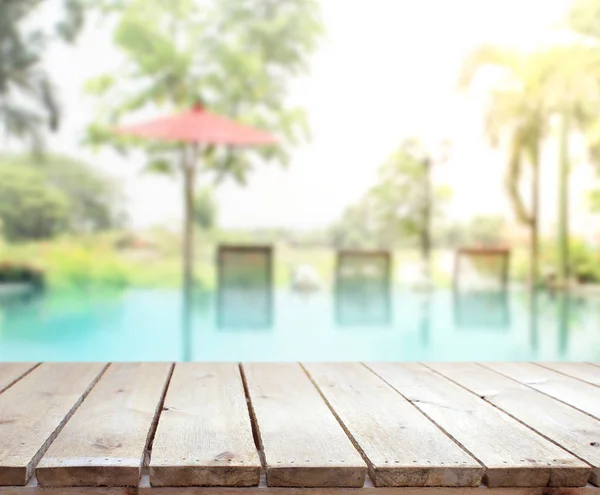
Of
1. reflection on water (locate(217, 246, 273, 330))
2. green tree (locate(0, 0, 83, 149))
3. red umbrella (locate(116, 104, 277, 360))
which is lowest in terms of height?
reflection on water (locate(217, 246, 273, 330))

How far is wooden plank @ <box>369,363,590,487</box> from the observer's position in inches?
50.0

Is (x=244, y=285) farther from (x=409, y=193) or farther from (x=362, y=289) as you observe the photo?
(x=409, y=193)

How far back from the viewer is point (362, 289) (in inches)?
400

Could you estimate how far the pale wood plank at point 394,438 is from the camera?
125cm

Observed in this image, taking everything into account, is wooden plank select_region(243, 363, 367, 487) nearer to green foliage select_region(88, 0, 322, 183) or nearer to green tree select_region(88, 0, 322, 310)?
green tree select_region(88, 0, 322, 310)

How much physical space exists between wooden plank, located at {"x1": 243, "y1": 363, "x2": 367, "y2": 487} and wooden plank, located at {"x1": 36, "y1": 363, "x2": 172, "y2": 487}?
8.1 inches

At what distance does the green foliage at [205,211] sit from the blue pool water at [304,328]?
1.11m

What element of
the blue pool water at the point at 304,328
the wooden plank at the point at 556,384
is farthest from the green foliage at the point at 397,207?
the wooden plank at the point at 556,384

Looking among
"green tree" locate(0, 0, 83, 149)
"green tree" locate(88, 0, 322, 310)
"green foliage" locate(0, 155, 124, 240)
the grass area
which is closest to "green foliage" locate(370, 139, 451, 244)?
the grass area

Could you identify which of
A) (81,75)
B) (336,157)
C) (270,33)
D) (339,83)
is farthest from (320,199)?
(81,75)

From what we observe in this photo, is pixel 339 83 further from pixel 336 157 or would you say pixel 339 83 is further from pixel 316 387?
pixel 316 387

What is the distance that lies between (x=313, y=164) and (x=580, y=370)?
9.89 meters

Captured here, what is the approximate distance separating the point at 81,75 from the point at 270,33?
2.64 metres

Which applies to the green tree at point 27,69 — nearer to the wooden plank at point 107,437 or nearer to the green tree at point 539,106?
the green tree at point 539,106
